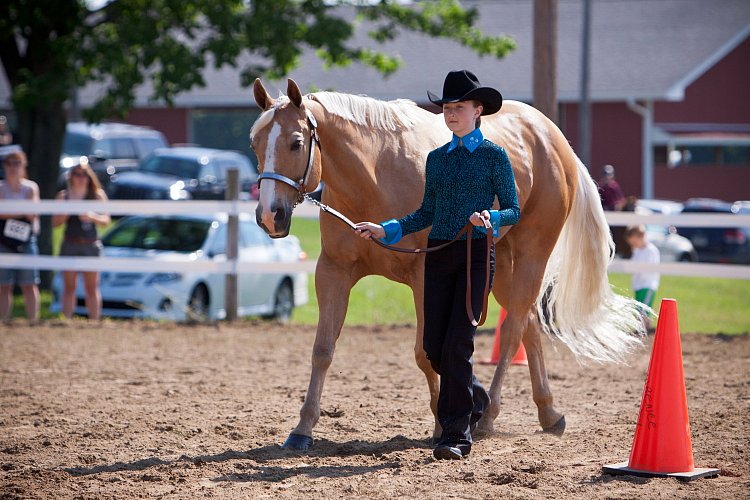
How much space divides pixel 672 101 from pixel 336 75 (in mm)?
11505

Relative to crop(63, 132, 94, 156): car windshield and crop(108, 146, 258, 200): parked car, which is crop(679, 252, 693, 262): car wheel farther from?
crop(63, 132, 94, 156): car windshield

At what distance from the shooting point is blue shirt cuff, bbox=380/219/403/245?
4902 millimetres

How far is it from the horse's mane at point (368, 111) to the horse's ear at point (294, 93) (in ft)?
0.42

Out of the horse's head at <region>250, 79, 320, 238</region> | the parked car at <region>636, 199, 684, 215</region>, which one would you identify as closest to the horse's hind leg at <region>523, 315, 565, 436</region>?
the horse's head at <region>250, 79, 320, 238</region>

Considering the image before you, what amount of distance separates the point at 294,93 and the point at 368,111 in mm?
670

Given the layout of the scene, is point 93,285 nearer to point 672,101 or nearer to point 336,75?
point 336,75

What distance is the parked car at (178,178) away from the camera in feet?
74.5

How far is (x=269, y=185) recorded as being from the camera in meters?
4.71

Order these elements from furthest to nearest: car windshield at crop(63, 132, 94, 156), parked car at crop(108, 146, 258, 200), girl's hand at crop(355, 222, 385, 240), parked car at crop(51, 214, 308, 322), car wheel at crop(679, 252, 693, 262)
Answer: car windshield at crop(63, 132, 94, 156)
parked car at crop(108, 146, 258, 200)
car wheel at crop(679, 252, 693, 262)
parked car at crop(51, 214, 308, 322)
girl's hand at crop(355, 222, 385, 240)

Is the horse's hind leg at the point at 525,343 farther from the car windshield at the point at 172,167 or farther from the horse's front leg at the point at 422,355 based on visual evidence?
Answer: the car windshield at the point at 172,167

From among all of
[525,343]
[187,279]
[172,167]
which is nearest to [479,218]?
[525,343]

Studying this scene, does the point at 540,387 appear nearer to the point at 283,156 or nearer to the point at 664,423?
the point at 664,423

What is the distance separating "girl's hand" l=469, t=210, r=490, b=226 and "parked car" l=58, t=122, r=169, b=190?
70.0ft

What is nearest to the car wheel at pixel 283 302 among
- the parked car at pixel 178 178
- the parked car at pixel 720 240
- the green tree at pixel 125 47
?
the green tree at pixel 125 47
